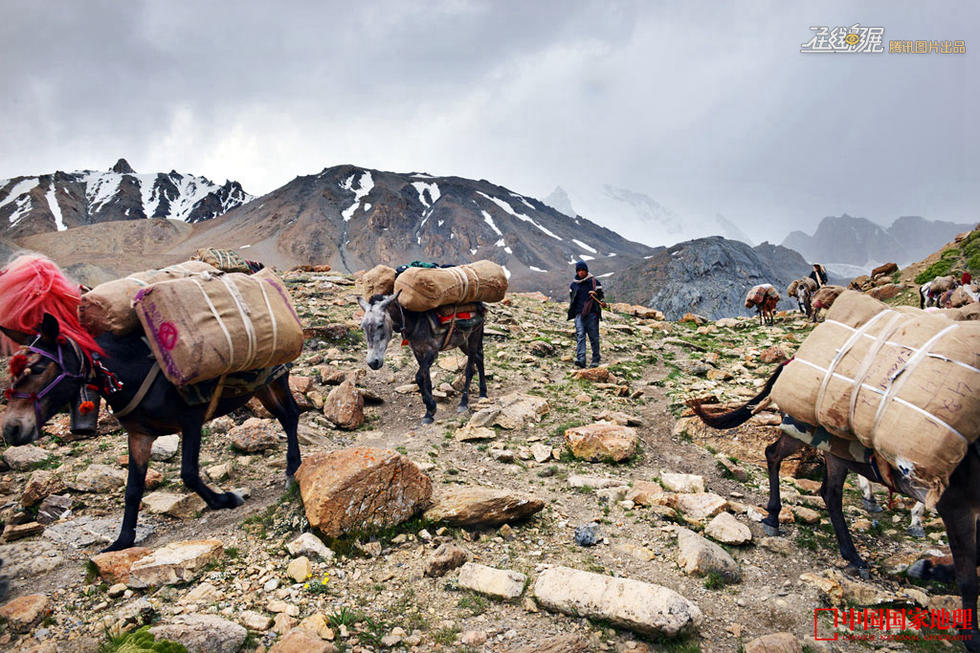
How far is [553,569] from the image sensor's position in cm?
387

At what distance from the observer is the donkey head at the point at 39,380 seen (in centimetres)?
376

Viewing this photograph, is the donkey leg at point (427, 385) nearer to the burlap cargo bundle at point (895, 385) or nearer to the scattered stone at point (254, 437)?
the scattered stone at point (254, 437)

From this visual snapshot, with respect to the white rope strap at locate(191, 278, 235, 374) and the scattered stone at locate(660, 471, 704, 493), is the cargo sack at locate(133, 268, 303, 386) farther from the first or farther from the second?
the scattered stone at locate(660, 471, 704, 493)

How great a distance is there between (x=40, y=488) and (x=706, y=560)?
270 inches

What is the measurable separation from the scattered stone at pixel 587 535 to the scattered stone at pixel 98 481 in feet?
17.5

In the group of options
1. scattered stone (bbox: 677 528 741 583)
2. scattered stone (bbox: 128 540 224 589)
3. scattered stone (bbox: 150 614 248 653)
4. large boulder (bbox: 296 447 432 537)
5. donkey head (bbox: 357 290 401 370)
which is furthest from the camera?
donkey head (bbox: 357 290 401 370)

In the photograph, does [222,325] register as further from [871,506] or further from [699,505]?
[871,506]

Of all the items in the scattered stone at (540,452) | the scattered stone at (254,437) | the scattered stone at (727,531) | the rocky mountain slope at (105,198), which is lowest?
the scattered stone at (727,531)

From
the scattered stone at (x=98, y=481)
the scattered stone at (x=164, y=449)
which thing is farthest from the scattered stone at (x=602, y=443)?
the scattered stone at (x=98, y=481)

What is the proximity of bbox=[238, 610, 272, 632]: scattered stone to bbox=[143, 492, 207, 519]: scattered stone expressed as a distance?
220 centimetres

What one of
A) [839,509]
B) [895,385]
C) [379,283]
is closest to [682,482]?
[839,509]

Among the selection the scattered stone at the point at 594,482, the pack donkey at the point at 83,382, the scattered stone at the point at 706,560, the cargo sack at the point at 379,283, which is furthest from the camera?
the cargo sack at the point at 379,283

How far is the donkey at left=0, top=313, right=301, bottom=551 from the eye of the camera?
3830 millimetres

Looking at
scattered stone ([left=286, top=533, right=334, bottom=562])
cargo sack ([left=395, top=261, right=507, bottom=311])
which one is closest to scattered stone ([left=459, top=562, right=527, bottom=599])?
scattered stone ([left=286, top=533, right=334, bottom=562])
